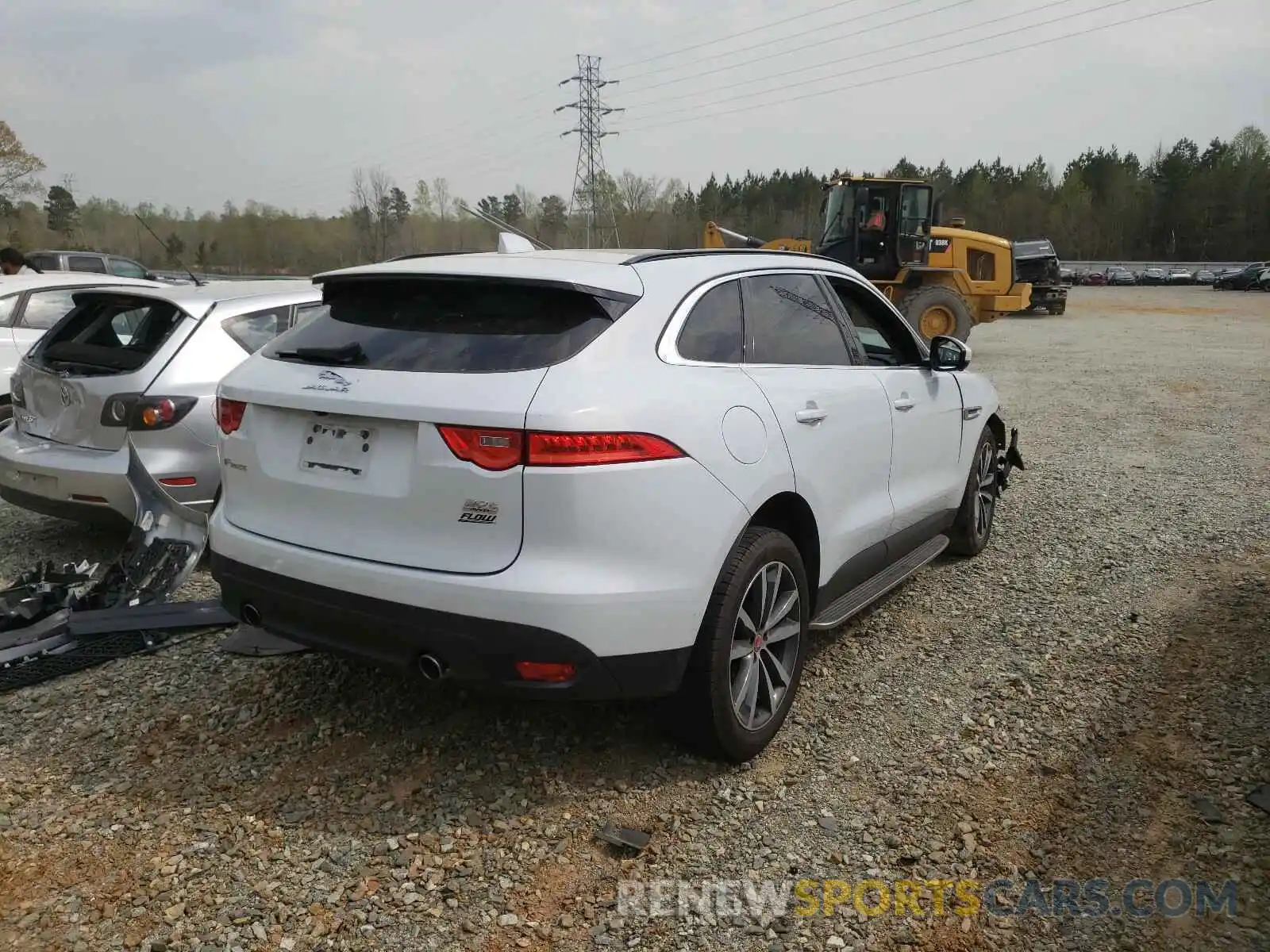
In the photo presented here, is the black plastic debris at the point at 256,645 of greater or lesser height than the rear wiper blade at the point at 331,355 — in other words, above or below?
below

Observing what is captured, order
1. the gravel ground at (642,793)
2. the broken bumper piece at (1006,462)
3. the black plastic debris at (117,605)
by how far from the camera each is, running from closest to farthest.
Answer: the gravel ground at (642,793) → the black plastic debris at (117,605) → the broken bumper piece at (1006,462)

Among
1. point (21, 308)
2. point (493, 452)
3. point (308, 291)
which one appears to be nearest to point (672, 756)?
point (493, 452)

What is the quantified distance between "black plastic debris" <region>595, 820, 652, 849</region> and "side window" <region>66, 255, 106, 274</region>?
70.5 ft

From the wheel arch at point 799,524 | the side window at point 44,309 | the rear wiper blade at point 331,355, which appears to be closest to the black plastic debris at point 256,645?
the rear wiper blade at point 331,355

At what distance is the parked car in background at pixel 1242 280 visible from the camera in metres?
48.9

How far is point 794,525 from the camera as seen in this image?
3508 mm

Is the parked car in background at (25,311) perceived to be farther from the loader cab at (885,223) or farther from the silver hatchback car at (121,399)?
the loader cab at (885,223)

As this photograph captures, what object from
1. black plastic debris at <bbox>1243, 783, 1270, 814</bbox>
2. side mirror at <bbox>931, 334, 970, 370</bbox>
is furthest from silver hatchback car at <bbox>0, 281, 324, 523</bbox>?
black plastic debris at <bbox>1243, 783, 1270, 814</bbox>

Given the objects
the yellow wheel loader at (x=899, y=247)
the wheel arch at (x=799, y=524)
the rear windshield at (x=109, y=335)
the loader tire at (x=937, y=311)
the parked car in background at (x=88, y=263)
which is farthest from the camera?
the parked car in background at (x=88, y=263)

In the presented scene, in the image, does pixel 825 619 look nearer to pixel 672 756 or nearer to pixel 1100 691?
pixel 672 756

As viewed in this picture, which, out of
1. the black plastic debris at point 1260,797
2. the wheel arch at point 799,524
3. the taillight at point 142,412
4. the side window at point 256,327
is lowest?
the black plastic debris at point 1260,797

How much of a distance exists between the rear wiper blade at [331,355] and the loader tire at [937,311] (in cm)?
1467

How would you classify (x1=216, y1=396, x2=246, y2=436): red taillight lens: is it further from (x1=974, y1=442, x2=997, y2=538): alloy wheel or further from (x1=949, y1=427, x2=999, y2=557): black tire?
(x1=974, y1=442, x2=997, y2=538): alloy wheel

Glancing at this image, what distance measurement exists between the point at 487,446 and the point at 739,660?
120 centimetres
